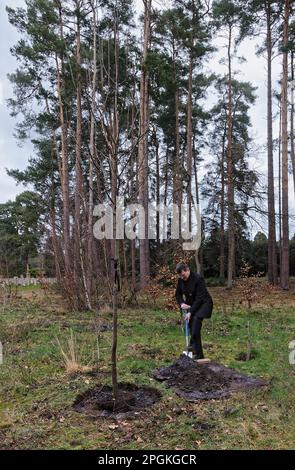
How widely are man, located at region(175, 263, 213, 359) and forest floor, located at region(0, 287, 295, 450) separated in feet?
1.44


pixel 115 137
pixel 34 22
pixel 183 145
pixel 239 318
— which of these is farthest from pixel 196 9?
pixel 115 137

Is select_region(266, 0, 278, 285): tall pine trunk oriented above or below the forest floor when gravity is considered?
above

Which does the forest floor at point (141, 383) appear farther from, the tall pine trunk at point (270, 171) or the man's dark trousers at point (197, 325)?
the tall pine trunk at point (270, 171)

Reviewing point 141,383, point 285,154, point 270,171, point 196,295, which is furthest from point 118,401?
point 270,171

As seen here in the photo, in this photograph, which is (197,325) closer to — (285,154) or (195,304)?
(195,304)

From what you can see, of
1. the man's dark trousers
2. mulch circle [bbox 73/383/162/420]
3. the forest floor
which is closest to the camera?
the forest floor

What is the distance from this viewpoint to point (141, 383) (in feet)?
16.8

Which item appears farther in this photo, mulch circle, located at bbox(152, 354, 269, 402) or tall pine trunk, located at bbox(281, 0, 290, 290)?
tall pine trunk, located at bbox(281, 0, 290, 290)

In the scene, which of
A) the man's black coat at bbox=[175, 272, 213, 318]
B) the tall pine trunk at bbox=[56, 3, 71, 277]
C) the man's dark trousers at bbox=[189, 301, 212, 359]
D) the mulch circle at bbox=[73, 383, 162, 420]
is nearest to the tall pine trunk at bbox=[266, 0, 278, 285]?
the tall pine trunk at bbox=[56, 3, 71, 277]

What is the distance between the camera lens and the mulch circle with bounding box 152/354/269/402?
15.7 feet

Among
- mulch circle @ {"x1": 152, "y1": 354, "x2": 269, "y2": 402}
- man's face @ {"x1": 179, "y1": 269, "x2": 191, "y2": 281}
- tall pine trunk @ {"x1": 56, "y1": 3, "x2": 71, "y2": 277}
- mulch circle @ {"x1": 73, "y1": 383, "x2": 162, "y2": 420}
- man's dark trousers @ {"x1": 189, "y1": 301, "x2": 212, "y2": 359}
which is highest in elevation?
tall pine trunk @ {"x1": 56, "y1": 3, "x2": 71, "y2": 277}

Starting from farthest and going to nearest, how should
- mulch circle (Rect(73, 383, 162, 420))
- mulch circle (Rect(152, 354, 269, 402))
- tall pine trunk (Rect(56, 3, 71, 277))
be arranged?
tall pine trunk (Rect(56, 3, 71, 277)) < mulch circle (Rect(152, 354, 269, 402)) < mulch circle (Rect(73, 383, 162, 420))

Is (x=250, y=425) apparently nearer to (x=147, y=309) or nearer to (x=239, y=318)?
(x=239, y=318)

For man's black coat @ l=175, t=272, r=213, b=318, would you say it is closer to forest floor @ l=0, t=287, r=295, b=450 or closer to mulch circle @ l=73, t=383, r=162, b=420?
forest floor @ l=0, t=287, r=295, b=450
